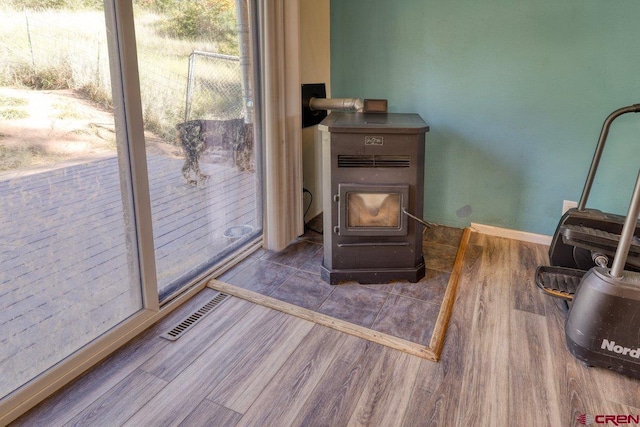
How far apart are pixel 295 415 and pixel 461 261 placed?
147 centimetres

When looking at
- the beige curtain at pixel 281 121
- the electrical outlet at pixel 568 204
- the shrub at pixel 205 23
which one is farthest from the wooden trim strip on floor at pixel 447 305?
the shrub at pixel 205 23

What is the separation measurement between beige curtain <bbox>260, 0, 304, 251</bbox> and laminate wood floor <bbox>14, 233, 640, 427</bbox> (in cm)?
74

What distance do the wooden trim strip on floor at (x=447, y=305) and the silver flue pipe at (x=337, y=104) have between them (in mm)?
1081

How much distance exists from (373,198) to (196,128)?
3.15ft

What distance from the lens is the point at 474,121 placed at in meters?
2.79

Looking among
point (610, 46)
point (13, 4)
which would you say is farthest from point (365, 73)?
point (13, 4)

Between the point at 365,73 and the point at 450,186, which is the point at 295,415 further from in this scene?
the point at 365,73

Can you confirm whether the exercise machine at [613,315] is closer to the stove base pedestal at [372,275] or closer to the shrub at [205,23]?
the stove base pedestal at [372,275]

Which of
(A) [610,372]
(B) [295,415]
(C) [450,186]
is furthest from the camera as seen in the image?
(C) [450,186]

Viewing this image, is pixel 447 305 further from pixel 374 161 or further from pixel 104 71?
pixel 104 71

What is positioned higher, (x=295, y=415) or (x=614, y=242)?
(x=614, y=242)

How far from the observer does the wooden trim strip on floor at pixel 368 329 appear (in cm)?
176

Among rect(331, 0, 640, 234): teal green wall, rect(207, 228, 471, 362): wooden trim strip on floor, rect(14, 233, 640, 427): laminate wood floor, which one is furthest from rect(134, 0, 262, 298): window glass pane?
rect(331, 0, 640, 234): teal green wall

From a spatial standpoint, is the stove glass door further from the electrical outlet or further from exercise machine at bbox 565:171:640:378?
the electrical outlet
